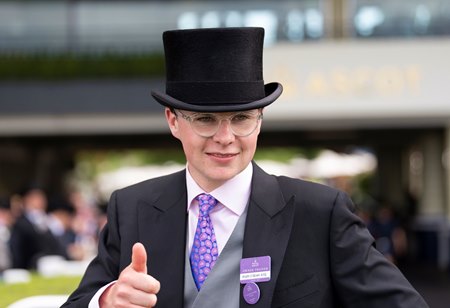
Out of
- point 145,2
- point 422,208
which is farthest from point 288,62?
point 422,208

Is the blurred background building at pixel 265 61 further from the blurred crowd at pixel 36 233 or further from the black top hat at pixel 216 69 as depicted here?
the black top hat at pixel 216 69

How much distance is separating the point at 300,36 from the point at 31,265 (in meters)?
9.55

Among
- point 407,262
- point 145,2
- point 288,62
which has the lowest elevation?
point 407,262

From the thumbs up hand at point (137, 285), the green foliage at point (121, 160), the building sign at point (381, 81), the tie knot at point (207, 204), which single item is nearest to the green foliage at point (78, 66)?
the building sign at point (381, 81)

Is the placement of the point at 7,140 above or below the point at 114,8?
below

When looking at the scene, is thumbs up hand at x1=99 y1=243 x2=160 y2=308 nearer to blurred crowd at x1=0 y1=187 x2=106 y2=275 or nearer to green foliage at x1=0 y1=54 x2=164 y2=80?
blurred crowd at x1=0 y1=187 x2=106 y2=275

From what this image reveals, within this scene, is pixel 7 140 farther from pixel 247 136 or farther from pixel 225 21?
pixel 247 136

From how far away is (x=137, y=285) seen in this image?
7.67 feet

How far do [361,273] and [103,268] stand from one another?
27.8 inches

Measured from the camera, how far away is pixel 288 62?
19031 mm

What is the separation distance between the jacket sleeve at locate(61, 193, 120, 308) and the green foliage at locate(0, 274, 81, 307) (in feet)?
6.30

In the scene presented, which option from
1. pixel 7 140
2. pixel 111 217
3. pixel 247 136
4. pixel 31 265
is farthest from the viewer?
pixel 7 140

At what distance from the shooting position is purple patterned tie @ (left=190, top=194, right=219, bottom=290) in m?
2.69

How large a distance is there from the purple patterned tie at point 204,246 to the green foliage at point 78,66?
16.0 m
